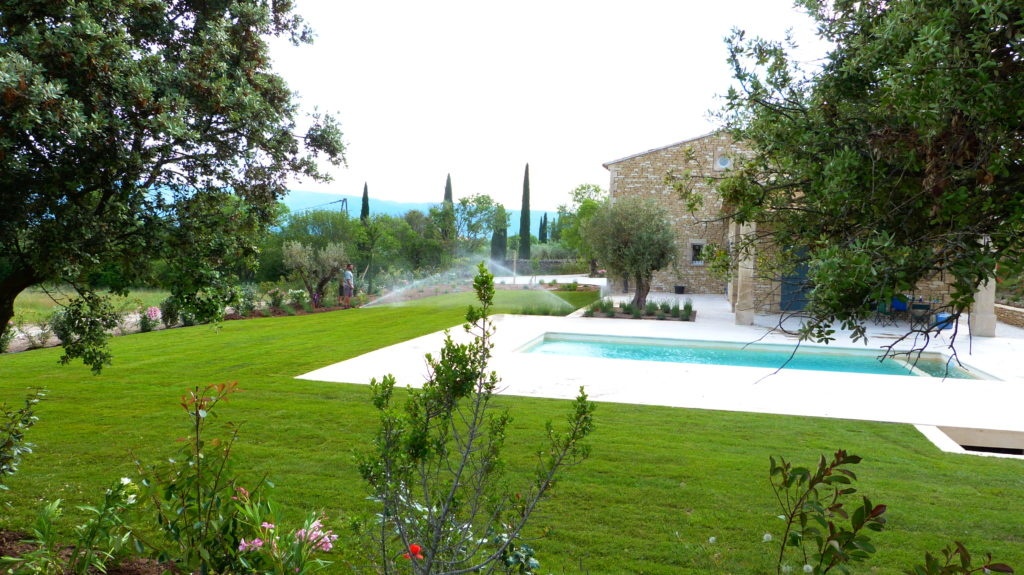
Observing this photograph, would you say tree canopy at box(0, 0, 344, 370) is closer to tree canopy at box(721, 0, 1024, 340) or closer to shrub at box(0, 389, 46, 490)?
shrub at box(0, 389, 46, 490)

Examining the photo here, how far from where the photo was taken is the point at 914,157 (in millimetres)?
1820

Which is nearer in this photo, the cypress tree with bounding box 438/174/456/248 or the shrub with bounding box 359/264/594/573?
the shrub with bounding box 359/264/594/573

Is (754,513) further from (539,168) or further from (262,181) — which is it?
(539,168)

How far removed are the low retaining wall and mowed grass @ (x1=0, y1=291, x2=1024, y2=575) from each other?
514 inches

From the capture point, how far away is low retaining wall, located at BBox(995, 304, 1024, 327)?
54.2 feet

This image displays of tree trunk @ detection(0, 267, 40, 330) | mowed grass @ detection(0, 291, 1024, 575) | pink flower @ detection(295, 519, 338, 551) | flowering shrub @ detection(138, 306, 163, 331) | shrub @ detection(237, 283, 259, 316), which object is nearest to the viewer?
pink flower @ detection(295, 519, 338, 551)

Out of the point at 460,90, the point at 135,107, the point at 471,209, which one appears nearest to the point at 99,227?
the point at 135,107

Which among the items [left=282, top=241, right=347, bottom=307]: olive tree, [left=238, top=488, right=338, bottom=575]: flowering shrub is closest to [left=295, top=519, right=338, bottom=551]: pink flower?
[left=238, top=488, right=338, bottom=575]: flowering shrub

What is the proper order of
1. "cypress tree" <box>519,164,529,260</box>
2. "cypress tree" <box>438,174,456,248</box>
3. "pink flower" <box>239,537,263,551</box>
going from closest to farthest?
"pink flower" <box>239,537,263,551</box> → "cypress tree" <box>438,174,456,248</box> → "cypress tree" <box>519,164,529,260</box>

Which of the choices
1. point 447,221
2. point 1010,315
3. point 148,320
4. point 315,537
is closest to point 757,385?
point 315,537

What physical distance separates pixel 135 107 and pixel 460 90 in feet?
162

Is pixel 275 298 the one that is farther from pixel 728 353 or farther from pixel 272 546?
pixel 272 546

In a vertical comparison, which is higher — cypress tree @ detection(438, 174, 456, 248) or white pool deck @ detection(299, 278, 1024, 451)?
cypress tree @ detection(438, 174, 456, 248)

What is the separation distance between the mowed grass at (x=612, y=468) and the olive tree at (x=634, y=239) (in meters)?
10.2
